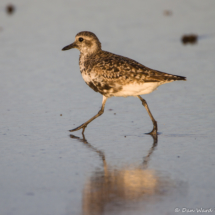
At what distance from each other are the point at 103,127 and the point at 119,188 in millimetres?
3016

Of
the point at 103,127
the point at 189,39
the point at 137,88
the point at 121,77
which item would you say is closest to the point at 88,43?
the point at 121,77

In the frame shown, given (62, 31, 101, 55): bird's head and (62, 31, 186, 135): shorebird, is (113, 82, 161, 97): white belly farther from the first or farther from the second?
(62, 31, 101, 55): bird's head

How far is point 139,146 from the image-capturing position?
8.08m

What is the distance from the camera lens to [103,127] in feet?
30.1

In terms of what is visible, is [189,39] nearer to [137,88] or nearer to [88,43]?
[88,43]

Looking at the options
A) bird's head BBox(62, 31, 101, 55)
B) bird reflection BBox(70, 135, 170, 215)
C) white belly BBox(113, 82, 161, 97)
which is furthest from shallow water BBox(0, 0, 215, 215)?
bird's head BBox(62, 31, 101, 55)

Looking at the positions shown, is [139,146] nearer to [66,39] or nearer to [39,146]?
[39,146]

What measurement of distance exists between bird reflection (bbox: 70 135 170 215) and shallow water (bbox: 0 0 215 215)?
1cm

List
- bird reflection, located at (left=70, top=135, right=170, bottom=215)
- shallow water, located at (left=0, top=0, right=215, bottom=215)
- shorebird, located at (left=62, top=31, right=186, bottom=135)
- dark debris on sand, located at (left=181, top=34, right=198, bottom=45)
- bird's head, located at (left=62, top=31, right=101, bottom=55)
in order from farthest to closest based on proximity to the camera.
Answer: dark debris on sand, located at (left=181, top=34, right=198, bottom=45)
bird's head, located at (left=62, top=31, right=101, bottom=55)
shorebird, located at (left=62, top=31, right=186, bottom=135)
shallow water, located at (left=0, top=0, right=215, bottom=215)
bird reflection, located at (left=70, top=135, right=170, bottom=215)

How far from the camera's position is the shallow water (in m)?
6.02

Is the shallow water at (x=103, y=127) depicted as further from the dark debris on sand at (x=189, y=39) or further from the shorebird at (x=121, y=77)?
the shorebird at (x=121, y=77)

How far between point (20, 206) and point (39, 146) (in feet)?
7.76

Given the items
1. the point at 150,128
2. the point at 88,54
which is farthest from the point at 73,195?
the point at 88,54

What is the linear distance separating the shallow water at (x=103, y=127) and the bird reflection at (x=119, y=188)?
0.01 m
